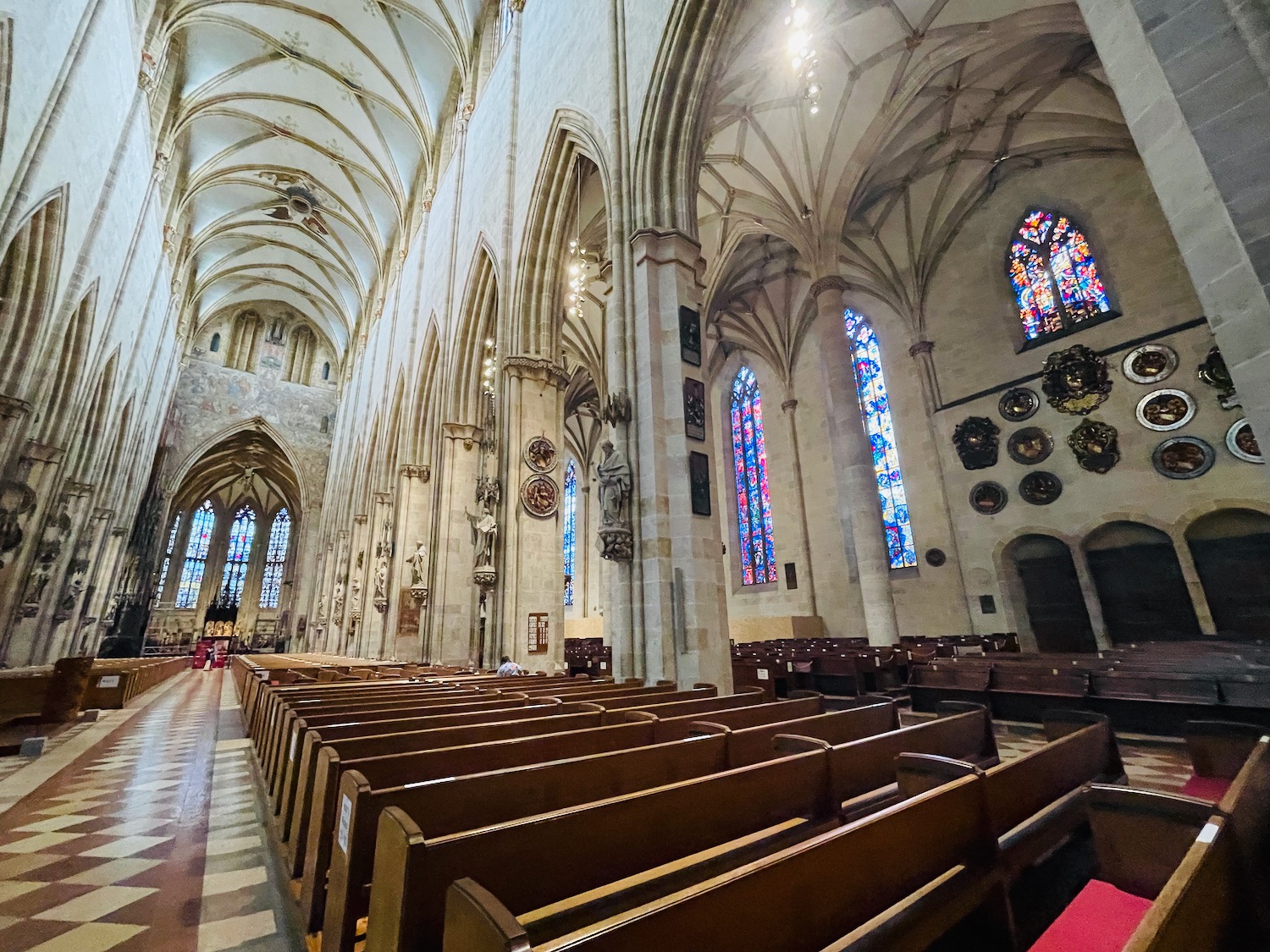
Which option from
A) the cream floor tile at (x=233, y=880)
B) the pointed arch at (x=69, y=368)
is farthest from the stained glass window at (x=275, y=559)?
the cream floor tile at (x=233, y=880)

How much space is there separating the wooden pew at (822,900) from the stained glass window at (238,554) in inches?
1476

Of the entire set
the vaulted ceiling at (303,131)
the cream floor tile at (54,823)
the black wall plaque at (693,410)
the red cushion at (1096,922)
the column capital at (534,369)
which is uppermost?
the vaulted ceiling at (303,131)

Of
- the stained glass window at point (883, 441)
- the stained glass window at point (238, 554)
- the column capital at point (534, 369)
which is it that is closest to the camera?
the column capital at point (534, 369)

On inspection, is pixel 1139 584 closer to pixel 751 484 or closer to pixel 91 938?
pixel 751 484

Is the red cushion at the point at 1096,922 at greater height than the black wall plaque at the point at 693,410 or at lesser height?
lesser

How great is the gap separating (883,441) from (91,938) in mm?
16742

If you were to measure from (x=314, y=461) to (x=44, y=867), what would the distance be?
87.1ft

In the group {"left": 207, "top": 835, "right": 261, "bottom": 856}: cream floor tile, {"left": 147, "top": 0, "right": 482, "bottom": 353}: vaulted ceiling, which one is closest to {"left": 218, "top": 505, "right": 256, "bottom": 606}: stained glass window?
{"left": 147, "top": 0, "right": 482, "bottom": 353}: vaulted ceiling

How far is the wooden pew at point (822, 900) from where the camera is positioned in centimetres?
65

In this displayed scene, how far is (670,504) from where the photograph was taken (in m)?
6.02

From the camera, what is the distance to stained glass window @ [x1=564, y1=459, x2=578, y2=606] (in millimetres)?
23203

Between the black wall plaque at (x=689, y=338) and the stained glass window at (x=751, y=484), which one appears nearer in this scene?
the black wall plaque at (x=689, y=338)

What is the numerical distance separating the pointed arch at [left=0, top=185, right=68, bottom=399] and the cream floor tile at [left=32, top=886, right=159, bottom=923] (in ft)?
35.6

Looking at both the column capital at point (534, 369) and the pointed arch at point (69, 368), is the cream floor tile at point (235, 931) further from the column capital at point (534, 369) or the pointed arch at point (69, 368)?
the pointed arch at point (69, 368)
